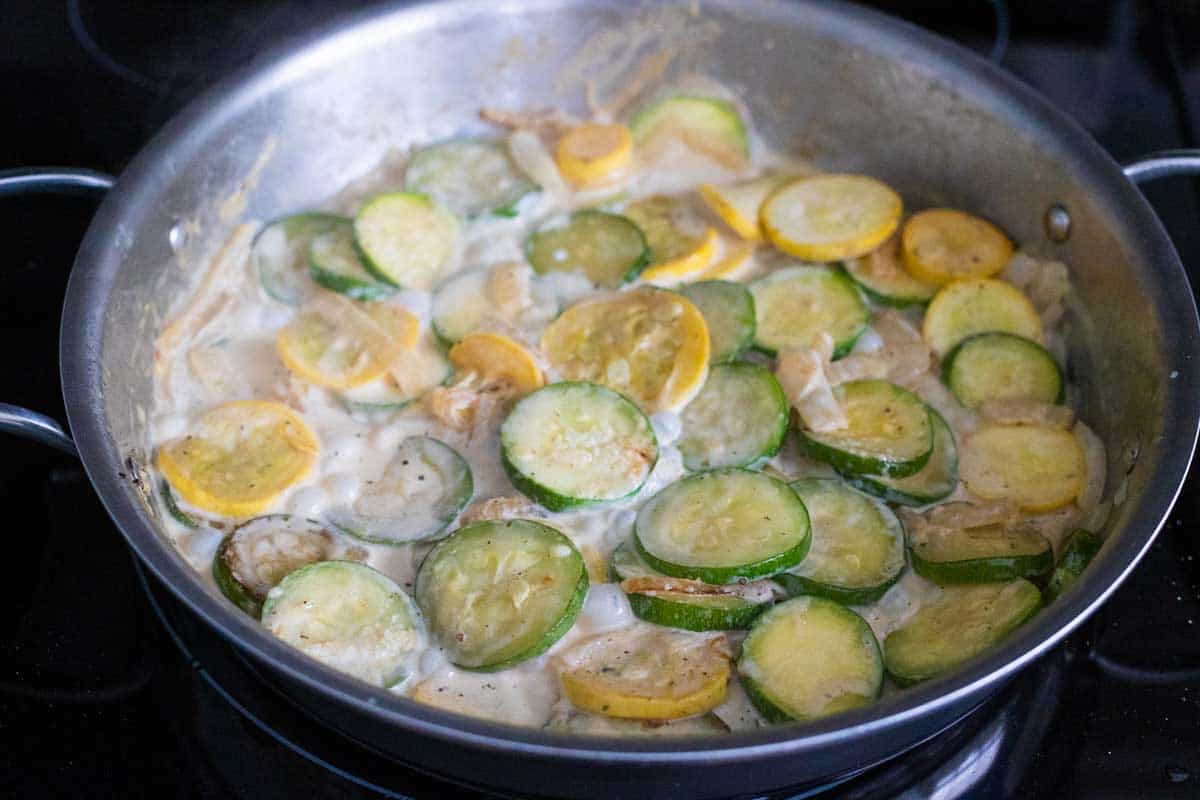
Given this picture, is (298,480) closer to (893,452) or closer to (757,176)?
(893,452)

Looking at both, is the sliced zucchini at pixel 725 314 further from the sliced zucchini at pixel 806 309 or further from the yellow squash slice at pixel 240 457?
the yellow squash slice at pixel 240 457

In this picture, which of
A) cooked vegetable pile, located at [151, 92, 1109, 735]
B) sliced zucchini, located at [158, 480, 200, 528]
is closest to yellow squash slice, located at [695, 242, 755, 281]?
cooked vegetable pile, located at [151, 92, 1109, 735]

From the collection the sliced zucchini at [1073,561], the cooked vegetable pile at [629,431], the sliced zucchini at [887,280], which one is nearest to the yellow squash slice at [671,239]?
the cooked vegetable pile at [629,431]

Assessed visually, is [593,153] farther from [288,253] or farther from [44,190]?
[44,190]

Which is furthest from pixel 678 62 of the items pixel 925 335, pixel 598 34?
pixel 925 335

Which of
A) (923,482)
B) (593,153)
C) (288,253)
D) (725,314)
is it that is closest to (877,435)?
(923,482)

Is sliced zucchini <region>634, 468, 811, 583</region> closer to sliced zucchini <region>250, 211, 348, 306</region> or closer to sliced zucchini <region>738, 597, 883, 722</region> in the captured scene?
sliced zucchini <region>738, 597, 883, 722</region>
